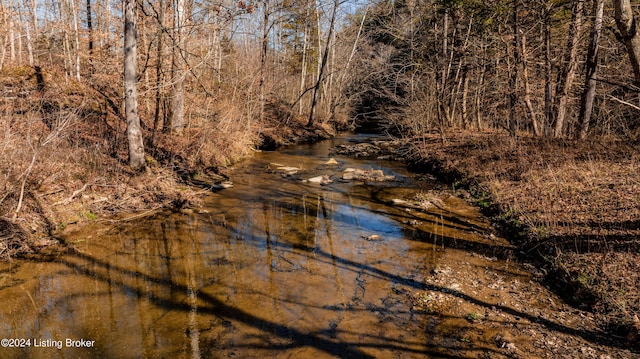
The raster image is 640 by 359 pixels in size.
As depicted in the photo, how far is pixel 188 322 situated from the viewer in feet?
17.2

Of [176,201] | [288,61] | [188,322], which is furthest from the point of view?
[288,61]

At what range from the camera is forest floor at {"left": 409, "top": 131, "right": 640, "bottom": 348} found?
575cm

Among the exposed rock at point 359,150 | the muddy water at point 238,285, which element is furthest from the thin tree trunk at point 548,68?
the exposed rock at point 359,150

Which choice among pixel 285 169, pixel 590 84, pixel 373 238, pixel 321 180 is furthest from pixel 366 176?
pixel 590 84

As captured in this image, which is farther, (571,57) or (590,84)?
(590,84)

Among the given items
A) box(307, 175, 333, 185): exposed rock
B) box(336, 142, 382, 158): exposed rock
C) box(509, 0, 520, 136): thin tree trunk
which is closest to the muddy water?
box(307, 175, 333, 185): exposed rock

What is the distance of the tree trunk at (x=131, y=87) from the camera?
9.88m

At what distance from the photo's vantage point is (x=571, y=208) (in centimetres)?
848

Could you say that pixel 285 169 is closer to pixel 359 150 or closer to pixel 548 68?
pixel 359 150

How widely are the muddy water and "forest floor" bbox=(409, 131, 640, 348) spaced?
4.29ft

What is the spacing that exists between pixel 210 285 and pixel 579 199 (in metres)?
8.11

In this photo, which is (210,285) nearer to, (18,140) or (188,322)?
(188,322)

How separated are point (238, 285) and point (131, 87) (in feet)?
22.3

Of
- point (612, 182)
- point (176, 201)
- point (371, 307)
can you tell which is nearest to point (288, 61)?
point (176, 201)
